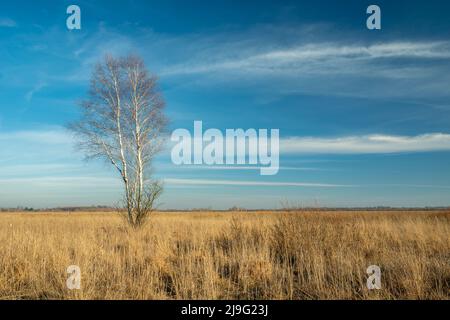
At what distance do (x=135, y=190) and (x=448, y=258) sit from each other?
11080 millimetres

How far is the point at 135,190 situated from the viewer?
15.3 metres

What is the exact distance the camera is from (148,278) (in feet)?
19.7

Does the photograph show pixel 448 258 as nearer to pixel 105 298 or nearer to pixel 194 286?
pixel 194 286

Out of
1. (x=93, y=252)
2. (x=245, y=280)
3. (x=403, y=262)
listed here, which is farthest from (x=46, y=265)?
(x=403, y=262)

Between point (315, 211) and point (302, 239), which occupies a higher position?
point (315, 211)

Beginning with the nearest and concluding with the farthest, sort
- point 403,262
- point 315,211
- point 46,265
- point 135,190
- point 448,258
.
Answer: point 403,262, point 46,265, point 448,258, point 315,211, point 135,190
